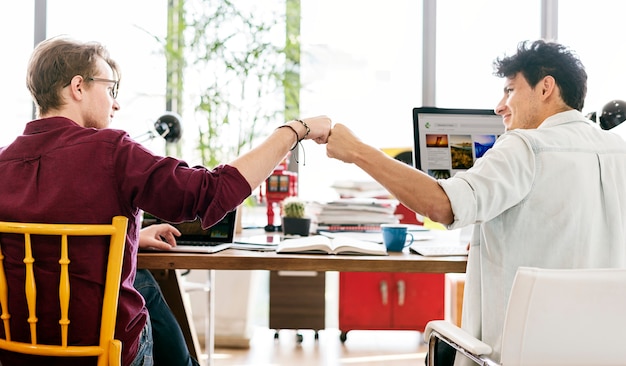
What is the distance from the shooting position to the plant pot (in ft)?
8.37

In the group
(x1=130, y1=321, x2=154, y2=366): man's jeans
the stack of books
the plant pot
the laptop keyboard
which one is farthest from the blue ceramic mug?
(x1=130, y1=321, x2=154, y2=366): man's jeans

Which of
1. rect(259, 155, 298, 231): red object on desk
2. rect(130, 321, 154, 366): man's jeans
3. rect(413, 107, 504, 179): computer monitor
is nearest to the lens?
rect(130, 321, 154, 366): man's jeans

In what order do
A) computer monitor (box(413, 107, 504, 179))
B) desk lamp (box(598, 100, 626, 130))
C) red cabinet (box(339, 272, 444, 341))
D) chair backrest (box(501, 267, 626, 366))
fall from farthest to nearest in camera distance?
red cabinet (box(339, 272, 444, 341))
desk lamp (box(598, 100, 626, 130))
computer monitor (box(413, 107, 504, 179))
chair backrest (box(501, 267, 626, 366))

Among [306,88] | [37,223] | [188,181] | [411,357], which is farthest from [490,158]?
[306,88]

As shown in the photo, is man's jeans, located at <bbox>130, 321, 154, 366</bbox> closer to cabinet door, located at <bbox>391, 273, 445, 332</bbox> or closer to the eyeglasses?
the eyeglasses

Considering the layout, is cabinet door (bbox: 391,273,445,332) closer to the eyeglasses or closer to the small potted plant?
the small potted plant

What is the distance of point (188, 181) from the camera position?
1492 mm

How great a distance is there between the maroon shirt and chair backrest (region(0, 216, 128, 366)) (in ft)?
0.09

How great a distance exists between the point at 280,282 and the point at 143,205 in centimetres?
248

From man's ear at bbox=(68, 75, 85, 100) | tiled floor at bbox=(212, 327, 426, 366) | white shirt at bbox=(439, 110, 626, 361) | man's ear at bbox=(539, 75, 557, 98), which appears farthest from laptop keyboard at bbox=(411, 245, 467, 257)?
tiled floor at bbox=(212, 327, 426, 366)

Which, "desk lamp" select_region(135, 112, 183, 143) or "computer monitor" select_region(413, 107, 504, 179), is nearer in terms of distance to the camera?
"computer monitor" select_region(413, 107, 504, 179)

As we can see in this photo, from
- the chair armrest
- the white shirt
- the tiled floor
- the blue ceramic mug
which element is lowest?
the tiled floor

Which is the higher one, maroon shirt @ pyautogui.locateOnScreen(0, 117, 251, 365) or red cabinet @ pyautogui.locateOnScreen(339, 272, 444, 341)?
maroon shirt @ pyautogui.locateOnScreen(0, 117, 251, 365)

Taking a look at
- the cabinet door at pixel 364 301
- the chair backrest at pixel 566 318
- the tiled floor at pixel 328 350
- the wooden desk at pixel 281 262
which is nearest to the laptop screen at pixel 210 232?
the wooden desk at pixel 281 262
